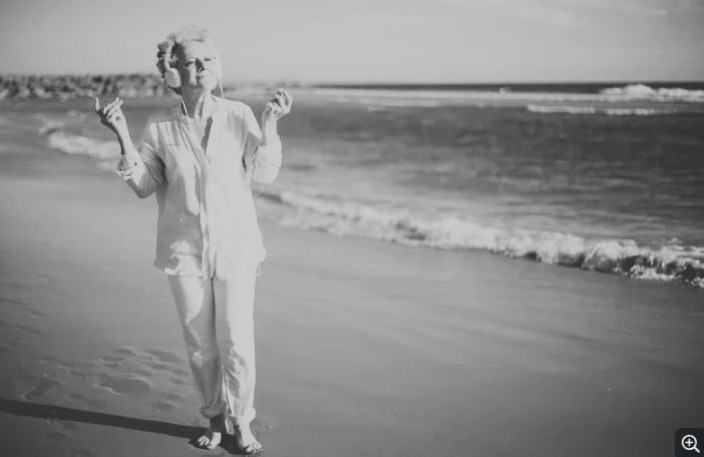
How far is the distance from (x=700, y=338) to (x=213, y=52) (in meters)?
3.91

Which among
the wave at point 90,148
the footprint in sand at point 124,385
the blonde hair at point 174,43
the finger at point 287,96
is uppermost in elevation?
the blonde hair at point 174,43

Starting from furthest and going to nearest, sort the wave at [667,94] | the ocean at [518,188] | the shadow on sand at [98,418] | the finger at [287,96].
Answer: the wave at [667,94] < the ocean at [518,188] < the shadow on sand at [98,418] < the finger at [287,96]

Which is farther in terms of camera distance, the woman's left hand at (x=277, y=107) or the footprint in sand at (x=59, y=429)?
the footprint in sand at (x=59, y=429)

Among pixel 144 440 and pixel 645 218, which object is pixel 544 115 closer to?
pixel 645 218

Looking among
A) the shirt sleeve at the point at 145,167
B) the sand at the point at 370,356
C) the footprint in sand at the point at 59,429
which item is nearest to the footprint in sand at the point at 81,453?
the sand at the point at 370,356

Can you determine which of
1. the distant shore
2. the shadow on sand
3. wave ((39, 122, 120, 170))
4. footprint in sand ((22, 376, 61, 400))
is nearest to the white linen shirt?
the shadow on sand

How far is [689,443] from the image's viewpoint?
122 inches

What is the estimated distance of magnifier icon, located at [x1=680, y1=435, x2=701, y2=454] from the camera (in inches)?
120

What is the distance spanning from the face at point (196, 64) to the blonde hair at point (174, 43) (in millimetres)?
17

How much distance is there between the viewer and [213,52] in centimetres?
255

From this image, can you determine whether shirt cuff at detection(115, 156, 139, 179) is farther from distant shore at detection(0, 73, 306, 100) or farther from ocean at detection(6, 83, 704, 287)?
distant shore at detection(0, 73, 306, 100)

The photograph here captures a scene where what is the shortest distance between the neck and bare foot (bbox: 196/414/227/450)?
1455mm

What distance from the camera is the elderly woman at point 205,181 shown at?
8.23ft

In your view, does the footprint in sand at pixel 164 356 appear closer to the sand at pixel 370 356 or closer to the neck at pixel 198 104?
the sand at pixel 370 356
